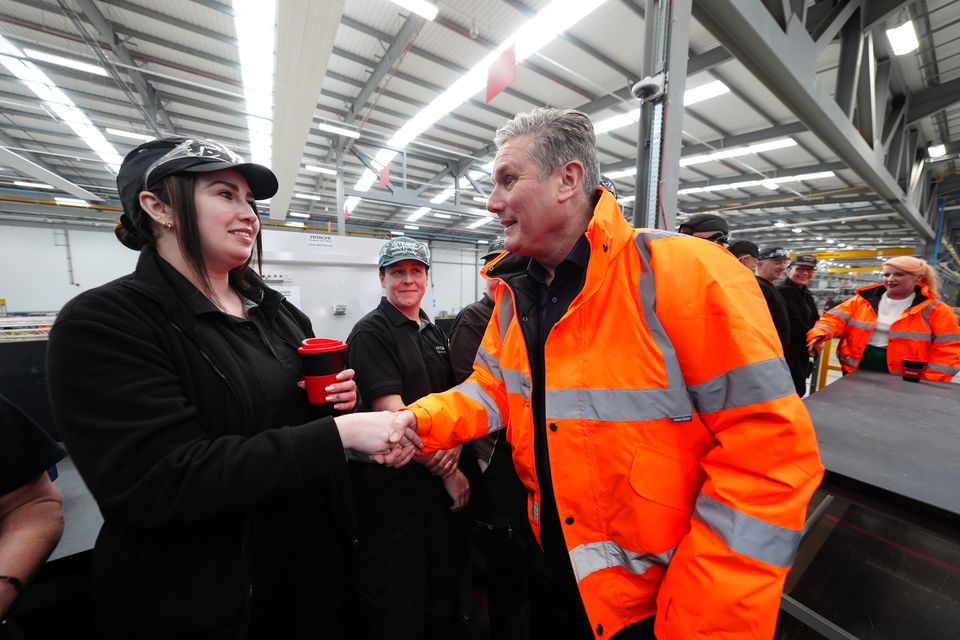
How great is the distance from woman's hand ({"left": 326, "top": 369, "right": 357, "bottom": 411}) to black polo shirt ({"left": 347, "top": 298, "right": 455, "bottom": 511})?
1.10ft

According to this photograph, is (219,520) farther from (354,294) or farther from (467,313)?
(354,294)

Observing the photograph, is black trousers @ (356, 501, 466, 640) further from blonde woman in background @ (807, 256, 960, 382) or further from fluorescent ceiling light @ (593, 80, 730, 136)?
fluorescent ceiling light @ (593, 80, 730, 136)

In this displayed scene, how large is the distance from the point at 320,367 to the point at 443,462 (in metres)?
0.81

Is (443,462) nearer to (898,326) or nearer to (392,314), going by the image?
(392,314)

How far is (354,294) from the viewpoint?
183 inches

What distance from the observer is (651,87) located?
1.94m

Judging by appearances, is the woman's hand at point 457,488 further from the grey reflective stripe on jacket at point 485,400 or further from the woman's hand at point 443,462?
the grey reflective stripe on jacket at point 485,400

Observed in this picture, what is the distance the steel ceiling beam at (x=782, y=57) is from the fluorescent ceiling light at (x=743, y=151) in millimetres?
2743

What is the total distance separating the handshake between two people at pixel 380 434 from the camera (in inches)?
43.1

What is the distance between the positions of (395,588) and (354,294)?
367 centimetres

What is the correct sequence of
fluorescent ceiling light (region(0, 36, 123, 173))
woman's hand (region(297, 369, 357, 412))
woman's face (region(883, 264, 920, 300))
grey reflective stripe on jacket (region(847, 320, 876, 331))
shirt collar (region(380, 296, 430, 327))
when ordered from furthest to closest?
fluorescent ceiling light (region(0, 36, 123, 173)), grey reflective stripe on jacket (region(847, 320, 876, 331)), woman's face (region(883, 264, 920, 300)), shirt collar (region(380, 296, 430, 327)), woman's hand (region(297, 369, 357, 412))

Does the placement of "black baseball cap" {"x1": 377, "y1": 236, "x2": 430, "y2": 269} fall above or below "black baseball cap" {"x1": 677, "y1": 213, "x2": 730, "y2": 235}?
below

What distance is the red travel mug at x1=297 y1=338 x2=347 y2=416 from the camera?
1159 millimetres

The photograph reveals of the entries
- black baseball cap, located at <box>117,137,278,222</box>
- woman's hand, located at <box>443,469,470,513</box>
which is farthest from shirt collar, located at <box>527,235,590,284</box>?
woman's hand, located at <box>443,469,470,513</box>
